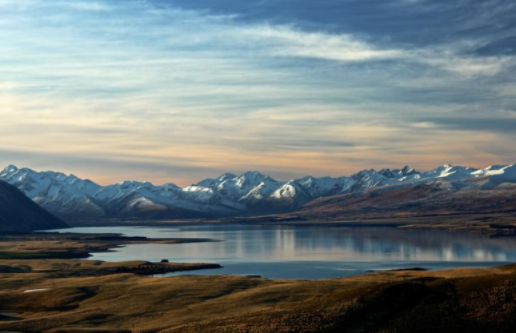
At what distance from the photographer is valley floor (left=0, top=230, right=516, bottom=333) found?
6725cm

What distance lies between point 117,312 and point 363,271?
81105 millimetres

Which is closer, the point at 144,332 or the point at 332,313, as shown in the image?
the point at 332,313

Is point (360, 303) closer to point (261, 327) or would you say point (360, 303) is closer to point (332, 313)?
point (332, 313)

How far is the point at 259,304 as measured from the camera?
303ft

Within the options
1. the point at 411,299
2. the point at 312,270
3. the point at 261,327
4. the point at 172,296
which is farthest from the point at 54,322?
the point at 312,270

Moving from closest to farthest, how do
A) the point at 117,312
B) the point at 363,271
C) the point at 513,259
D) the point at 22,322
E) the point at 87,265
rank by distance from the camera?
the point at 22,322, the point at 117,312, the point at 363,271, the point at 87,265, the point at 513,259

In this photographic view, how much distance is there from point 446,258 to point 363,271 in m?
49.1

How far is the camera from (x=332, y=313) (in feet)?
231

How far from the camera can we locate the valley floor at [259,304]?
67250 mm

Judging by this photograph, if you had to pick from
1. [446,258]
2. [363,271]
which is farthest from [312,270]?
[446,258]

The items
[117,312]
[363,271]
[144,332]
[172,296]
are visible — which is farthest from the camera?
[363,271]

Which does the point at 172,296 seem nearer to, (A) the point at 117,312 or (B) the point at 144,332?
(A) the point at 117,312

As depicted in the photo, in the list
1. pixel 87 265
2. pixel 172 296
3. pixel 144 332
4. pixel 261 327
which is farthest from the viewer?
pixel 87 265

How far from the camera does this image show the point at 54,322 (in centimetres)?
8394
